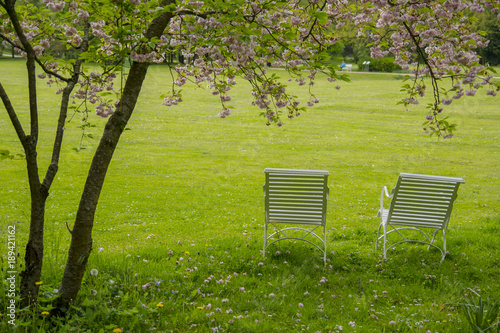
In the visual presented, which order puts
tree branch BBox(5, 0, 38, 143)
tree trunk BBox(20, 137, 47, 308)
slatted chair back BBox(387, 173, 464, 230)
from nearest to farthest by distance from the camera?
tree branch BBox(5, 0, 38, 143) < tree trunk BBox(20, 137, 47, 308) < slatted chair back BBox(387, 173, 464, 230)

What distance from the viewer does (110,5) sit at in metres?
2.96

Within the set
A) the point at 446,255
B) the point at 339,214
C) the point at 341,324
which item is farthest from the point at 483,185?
the point at 341,324

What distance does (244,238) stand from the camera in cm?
525

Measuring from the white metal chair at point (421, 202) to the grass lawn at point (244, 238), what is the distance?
336mm

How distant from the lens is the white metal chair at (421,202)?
454 centimetres

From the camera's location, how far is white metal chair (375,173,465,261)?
4543 millimetres

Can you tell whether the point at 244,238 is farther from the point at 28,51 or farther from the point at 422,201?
the point at 28,51

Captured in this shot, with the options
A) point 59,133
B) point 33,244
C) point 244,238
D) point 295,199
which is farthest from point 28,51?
point 244,238

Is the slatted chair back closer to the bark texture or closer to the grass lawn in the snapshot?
the grass lawn

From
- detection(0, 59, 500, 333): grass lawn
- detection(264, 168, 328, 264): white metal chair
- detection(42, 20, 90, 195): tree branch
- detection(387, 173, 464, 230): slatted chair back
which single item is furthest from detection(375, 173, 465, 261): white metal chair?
detection(42, 20, 90, 195): tree branch

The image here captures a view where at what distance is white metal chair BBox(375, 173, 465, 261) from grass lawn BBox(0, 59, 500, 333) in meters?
0.34

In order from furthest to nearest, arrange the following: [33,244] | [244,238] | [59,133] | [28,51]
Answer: [244,238]
[59,133]
[33,244]
[28,51]

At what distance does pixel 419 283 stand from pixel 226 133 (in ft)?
37.0

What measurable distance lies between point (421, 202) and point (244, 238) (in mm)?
1983
